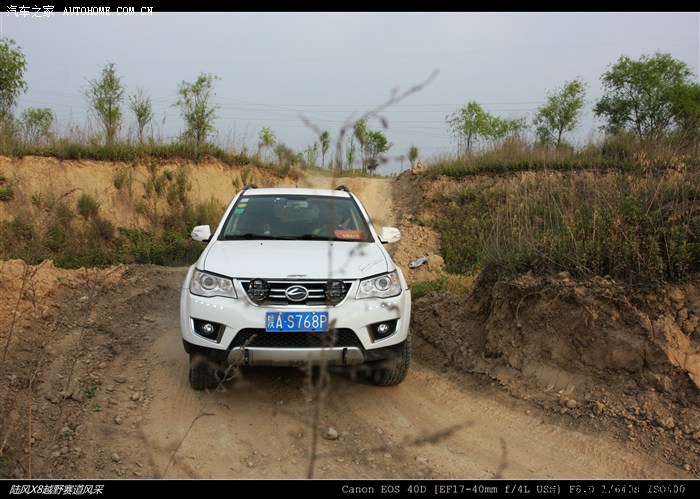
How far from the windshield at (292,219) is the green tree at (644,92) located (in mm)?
17259

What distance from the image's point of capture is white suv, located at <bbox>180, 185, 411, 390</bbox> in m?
3.44

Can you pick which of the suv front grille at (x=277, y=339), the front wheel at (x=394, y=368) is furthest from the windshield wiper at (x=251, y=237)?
the front wheel at (x=394, y=368)

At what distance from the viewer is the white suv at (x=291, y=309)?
3438mm

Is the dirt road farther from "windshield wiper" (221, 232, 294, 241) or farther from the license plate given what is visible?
"windshield wiper" (221, 232, 294, 241)

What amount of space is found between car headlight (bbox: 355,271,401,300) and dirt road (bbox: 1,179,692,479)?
2.53 feet

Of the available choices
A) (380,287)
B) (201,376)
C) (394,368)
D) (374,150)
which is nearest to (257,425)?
(201,376)

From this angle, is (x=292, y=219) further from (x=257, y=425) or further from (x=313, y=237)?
(x=257, y=425)

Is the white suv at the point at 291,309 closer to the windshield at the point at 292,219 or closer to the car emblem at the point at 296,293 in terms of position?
the car emblem at the point at 296,293

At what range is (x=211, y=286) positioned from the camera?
370 centimetres

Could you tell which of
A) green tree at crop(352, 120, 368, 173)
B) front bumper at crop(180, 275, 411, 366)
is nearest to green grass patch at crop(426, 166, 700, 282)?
front bumper at crop(180, 275, 411, 366)

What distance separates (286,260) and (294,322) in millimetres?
597

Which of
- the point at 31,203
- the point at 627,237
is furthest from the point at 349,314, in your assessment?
the point at 31,203

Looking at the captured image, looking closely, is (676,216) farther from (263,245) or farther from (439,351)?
(263,245)

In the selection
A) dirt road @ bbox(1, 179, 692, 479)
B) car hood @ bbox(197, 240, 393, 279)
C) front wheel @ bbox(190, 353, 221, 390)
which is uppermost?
car hood @ bbox(197, 240, 393, 279)
